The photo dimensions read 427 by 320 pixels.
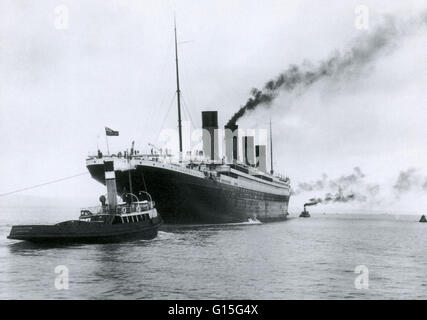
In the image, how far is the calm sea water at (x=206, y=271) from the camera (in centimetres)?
2075

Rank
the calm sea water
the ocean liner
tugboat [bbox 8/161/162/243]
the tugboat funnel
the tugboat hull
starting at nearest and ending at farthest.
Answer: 1. the calm sea water
2. the tugboat hull
3. tugboat [bbox 8/161/162/243]
4. the tugboat funnel
5. the ocean liner

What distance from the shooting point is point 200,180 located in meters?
58.0

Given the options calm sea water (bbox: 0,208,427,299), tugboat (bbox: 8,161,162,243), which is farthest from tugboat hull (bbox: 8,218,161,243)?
calm sea water (bbox: 0,208,427,299)

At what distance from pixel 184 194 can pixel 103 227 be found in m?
21.2

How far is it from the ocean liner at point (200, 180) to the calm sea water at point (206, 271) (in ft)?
32.7

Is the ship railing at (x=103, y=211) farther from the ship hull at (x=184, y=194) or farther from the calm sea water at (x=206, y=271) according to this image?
the ship hull at (x=184, y=194)

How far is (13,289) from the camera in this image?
20.9 meters

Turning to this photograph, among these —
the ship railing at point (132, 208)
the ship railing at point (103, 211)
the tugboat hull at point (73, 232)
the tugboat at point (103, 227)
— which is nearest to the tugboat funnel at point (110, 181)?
the tugboat at point (103, 227)

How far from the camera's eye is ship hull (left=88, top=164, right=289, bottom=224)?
53.2 metres

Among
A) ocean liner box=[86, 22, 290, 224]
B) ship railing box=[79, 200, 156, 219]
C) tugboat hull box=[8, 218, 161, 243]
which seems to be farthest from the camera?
ocean liner box=[86, 22, 290, 224]

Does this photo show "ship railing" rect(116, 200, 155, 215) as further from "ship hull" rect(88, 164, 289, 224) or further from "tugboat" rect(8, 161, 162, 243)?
"ship hull" rect(88, 164, 289, 224)

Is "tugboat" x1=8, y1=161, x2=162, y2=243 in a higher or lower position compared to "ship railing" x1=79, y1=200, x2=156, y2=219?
lower

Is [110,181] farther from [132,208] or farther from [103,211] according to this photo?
[132,208]
